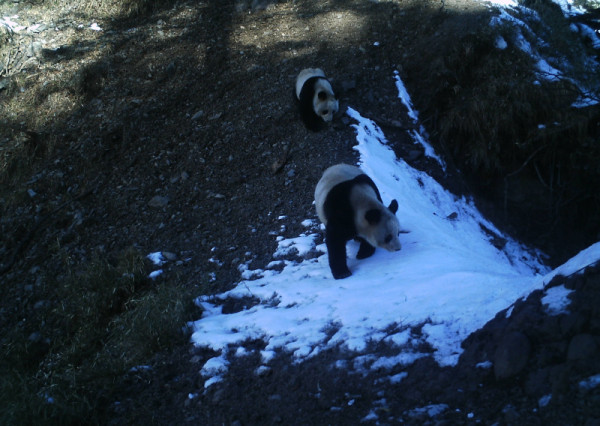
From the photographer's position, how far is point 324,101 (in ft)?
23.6

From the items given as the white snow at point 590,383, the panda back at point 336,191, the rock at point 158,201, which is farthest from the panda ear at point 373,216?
the rock at point 158,201

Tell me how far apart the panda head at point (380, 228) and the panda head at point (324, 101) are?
2943 mm

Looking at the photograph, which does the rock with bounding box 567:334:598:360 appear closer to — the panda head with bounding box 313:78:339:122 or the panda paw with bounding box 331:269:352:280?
the panda paw with bounding box 331:269:352:280

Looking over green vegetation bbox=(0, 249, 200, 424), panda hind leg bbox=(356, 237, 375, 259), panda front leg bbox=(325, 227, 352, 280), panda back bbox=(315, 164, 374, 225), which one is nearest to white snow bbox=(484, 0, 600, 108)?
panda back bbox=(315, 164, 374, 225)

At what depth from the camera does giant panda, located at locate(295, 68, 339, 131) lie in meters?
7.21

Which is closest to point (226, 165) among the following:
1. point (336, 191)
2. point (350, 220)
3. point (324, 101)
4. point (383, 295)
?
point (324, 101)

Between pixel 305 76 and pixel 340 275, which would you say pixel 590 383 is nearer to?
pixel 340 275

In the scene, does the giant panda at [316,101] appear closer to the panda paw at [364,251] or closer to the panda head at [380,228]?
Result: the panda paw at [364,251]

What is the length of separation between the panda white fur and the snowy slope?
0.24 meters

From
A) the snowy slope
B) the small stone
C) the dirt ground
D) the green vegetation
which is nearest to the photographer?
the dirt ground

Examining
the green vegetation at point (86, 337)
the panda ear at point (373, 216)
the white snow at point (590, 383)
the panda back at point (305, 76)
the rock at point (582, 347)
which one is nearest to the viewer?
the white snow at point (590, 383)

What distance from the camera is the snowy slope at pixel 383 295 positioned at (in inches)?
131

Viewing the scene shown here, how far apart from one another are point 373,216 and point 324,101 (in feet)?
10.4

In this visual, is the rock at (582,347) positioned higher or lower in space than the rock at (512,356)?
higher
